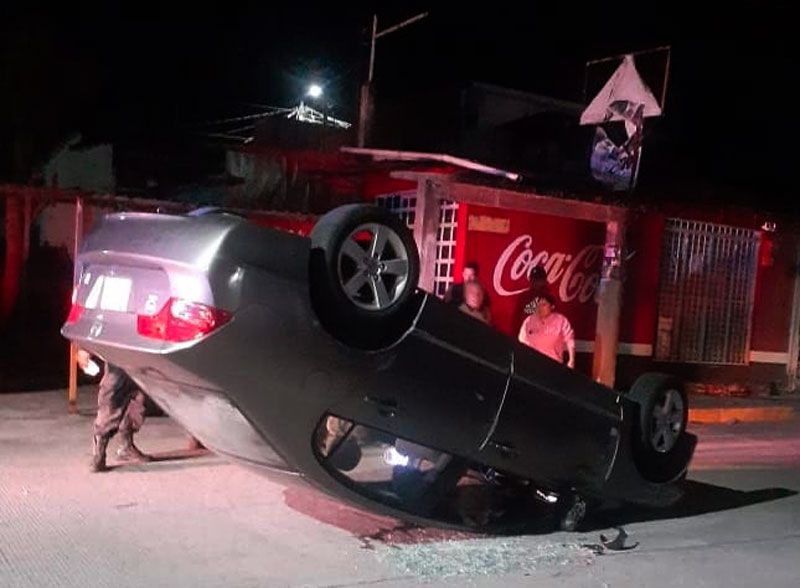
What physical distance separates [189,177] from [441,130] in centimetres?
745

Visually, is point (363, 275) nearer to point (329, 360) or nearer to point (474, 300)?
point (329, 360)

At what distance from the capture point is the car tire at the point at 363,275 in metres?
5.18

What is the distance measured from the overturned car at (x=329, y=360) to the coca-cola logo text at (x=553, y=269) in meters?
6.97

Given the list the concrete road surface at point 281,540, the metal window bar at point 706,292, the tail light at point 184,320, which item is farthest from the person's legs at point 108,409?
the metal window bar at point 706,292

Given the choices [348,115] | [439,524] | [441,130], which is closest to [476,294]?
[439,524]

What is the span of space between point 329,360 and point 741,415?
959cm

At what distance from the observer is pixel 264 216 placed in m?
11.7

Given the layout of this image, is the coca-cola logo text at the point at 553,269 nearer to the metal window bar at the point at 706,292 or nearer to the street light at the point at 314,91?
the metal window bar at the point at 706,292

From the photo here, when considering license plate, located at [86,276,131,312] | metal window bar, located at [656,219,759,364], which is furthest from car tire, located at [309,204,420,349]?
metal window bar, located at [656,219,759,364]

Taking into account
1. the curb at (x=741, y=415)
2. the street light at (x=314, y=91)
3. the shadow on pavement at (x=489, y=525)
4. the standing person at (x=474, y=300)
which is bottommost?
the curb at (x=741, y=415)

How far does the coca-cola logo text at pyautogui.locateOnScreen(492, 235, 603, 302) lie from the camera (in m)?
13.6

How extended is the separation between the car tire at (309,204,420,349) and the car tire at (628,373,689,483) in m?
2.28

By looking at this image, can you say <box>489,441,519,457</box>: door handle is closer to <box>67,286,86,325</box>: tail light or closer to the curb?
<box>67,286,86,325</box>: tail light

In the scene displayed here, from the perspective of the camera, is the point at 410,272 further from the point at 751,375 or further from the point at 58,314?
the point at 58,314
